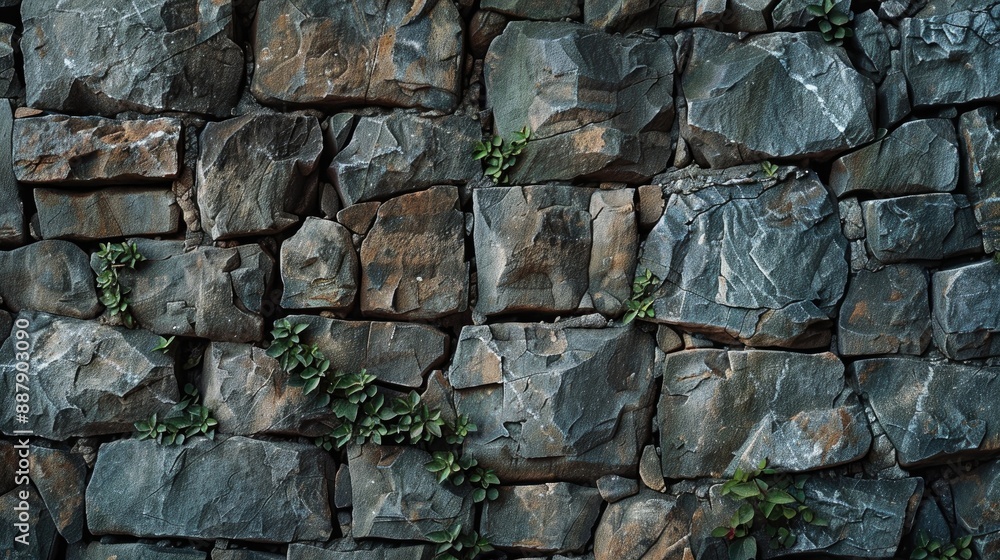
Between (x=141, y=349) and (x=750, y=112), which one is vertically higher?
(x=750, y=112)

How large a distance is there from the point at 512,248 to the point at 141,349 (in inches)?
55.1

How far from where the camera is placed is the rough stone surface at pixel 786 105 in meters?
2.97

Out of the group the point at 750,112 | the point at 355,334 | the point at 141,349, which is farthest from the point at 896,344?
the point at 141,349

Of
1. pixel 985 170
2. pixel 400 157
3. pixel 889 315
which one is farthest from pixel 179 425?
pixel 985 170

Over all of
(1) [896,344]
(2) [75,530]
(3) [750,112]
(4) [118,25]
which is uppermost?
(4) [118,25]

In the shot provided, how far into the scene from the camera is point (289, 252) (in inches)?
116

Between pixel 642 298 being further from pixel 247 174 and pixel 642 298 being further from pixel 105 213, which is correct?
pixel 105 213

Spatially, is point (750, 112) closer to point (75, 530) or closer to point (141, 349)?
point (141, 349)

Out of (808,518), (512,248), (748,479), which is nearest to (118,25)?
(512,248)

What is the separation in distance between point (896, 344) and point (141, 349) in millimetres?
2779

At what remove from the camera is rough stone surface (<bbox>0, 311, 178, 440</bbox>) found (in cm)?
291

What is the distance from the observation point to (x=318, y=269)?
2.95 metres

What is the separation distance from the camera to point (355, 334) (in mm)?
2977

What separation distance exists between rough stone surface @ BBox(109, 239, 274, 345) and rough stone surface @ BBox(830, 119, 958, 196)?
2.25m
